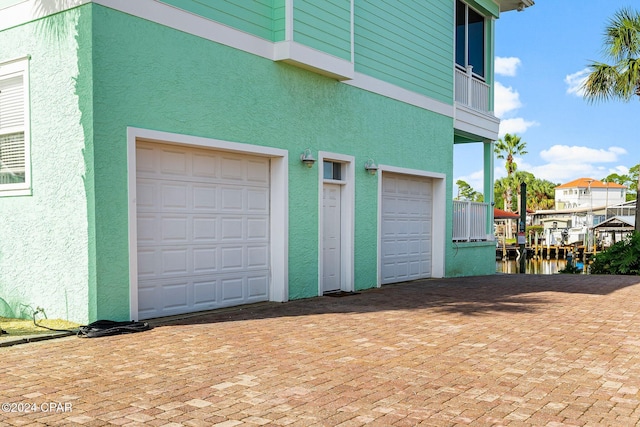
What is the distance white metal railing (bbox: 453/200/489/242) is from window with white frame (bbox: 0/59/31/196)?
10.0 meters

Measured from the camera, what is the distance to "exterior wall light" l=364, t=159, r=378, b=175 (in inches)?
437

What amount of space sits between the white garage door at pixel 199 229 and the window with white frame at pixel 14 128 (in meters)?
1.48

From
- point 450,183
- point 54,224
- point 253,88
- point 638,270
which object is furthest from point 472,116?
point 54,224

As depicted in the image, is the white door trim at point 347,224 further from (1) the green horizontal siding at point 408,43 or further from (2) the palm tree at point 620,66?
(2) the palm tree at point 620,66

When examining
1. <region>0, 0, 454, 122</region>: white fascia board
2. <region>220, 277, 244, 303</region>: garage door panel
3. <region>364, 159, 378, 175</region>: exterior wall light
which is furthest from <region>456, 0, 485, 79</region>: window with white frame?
<region>220, 277, 244, 303</region>: garage door panel

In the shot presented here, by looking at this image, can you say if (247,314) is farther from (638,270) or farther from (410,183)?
(638,270)

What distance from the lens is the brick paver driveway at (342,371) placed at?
159 inches

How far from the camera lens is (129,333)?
259 inches

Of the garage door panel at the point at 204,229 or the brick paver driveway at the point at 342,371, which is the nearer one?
the brick paver driveway at the point at 342,371

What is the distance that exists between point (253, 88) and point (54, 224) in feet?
11.2

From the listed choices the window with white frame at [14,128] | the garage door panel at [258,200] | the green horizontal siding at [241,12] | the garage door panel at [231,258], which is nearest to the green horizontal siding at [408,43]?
the green horizontal siding at [241,12]

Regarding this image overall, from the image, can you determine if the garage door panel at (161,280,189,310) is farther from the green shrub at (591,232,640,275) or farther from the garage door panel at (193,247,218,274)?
the green shrub at (591,232,640,275)

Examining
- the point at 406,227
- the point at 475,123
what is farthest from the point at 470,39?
the point at 406,227

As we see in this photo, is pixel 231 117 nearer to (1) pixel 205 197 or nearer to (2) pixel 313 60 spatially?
(1) pixel 205 197
